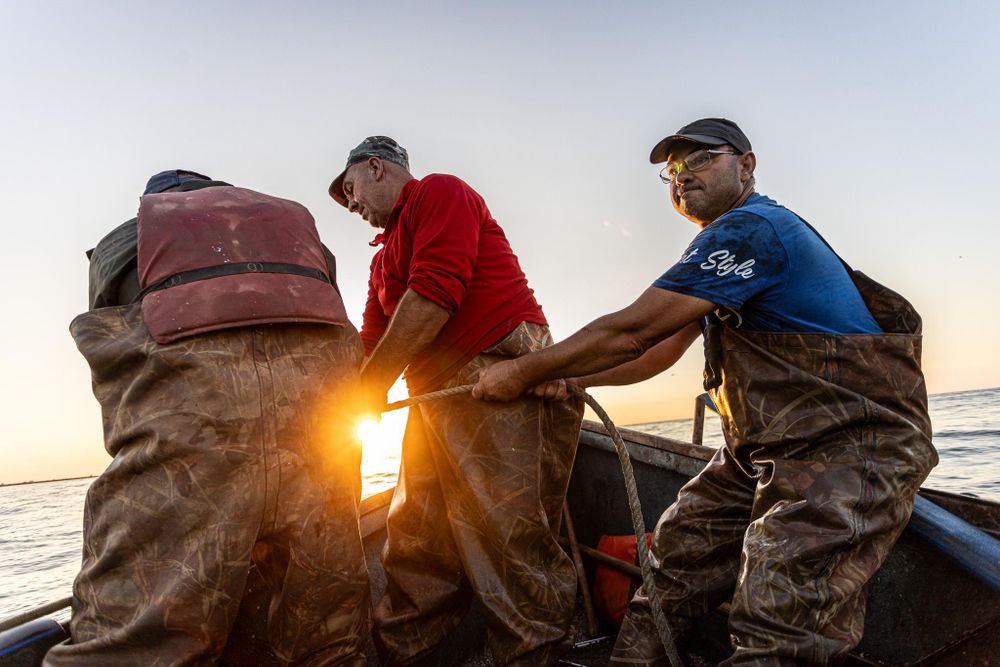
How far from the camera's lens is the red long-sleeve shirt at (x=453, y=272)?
100 inches

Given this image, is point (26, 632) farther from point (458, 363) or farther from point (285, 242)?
point (458, 363)

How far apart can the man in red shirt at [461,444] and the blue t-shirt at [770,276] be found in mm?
859

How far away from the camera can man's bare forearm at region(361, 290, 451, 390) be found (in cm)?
253

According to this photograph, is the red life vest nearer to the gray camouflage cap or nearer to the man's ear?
the gray camouflage cap

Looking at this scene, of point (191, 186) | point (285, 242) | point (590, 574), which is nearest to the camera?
point (285, 242)

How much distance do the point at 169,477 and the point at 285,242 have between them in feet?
2.56

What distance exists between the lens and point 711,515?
7.91ft

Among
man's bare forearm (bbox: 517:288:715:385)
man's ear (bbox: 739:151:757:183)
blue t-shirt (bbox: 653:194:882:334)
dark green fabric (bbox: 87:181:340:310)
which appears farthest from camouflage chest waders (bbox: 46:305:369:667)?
man's ear (bbox: 739:151:757:183)

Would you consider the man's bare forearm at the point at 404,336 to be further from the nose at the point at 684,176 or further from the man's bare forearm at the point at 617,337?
the nose at the point at 684,176

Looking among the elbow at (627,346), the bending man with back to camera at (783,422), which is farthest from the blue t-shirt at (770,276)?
the elbow at (627,346)

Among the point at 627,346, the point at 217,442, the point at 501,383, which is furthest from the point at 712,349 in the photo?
the point at 217,442

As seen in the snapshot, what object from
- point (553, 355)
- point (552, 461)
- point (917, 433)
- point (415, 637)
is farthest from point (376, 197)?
point (917, 433)

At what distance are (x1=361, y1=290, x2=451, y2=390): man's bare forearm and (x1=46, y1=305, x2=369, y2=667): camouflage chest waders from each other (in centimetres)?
54

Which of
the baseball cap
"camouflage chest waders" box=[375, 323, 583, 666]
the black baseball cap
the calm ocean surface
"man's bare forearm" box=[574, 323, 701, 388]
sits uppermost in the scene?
the baseball cap
